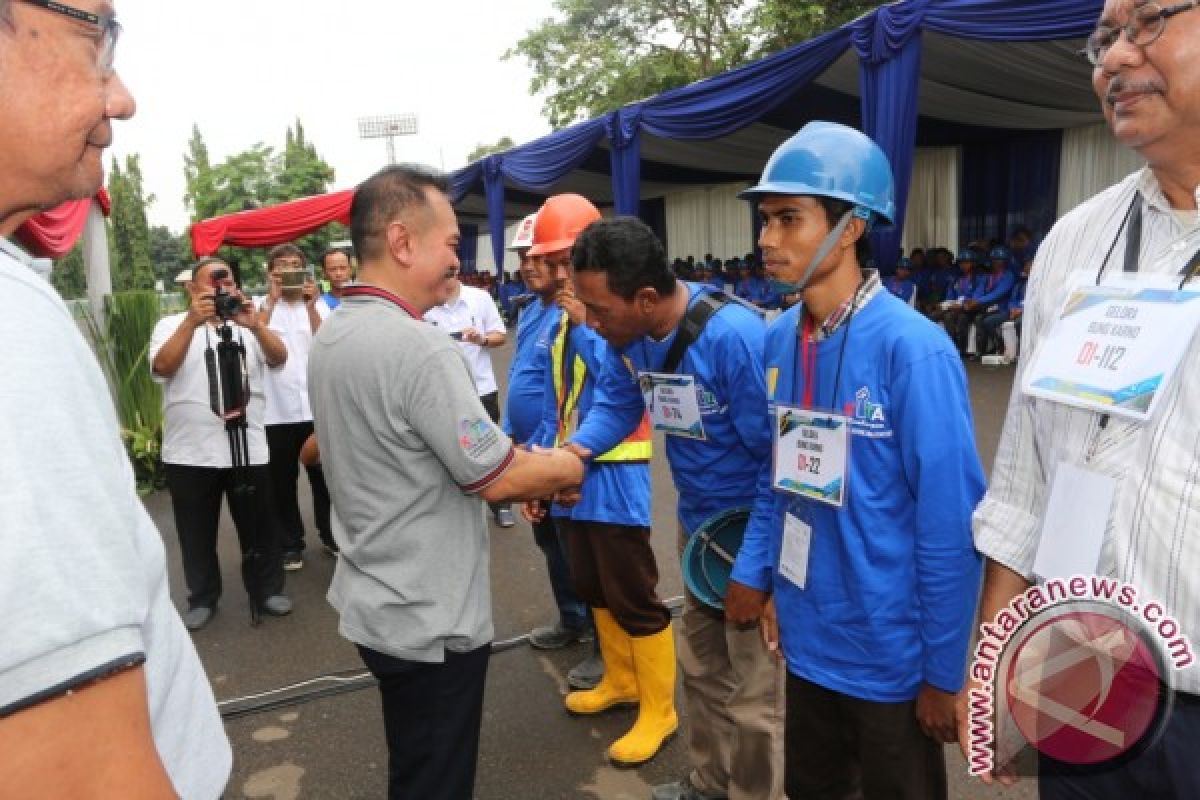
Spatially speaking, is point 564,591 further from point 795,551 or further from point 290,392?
point 290,392

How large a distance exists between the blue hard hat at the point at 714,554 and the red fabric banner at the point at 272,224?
50.2ft

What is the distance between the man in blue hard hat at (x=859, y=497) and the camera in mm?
1621

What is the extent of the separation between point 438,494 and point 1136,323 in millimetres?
1472

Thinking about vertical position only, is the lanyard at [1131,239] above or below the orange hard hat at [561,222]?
below

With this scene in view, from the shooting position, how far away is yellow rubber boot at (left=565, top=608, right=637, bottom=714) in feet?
10.2

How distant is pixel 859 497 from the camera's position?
1.72 m

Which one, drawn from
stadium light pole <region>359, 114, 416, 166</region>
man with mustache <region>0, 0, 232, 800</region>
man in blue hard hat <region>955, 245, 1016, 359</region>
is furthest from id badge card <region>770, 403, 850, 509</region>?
stadium light pole <region>359, 114, 416, 166</region>

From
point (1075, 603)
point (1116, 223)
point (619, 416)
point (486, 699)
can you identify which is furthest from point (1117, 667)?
point (486, 699)

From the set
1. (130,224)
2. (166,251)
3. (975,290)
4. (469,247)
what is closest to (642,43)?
(469,247)

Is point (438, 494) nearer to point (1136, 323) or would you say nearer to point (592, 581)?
point (592, 581)

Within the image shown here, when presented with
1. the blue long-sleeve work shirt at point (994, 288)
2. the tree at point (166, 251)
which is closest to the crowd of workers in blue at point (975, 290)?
the blue long-sleeve work shirt at point (994, 288)

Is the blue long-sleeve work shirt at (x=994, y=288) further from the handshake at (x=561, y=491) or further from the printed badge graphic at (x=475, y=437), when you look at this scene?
the printed badge graphic at (x=475, y=437)

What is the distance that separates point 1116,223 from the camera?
1.33 metres

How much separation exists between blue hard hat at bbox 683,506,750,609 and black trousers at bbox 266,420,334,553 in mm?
3131
